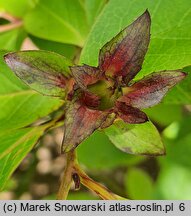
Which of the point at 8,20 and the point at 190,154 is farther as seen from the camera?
the point at 190,154

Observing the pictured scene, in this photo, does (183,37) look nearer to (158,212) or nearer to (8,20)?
(158,212)

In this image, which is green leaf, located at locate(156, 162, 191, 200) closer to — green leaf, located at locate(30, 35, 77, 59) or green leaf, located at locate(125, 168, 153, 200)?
green leaf, located at locate(125, 168, 153, 200)

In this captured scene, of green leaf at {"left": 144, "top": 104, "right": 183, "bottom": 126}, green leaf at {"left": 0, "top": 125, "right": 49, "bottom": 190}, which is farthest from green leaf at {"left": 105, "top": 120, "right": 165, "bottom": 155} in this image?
green leaf at {"left": 144, "top": 104, "right": 183, "bottom": 126}

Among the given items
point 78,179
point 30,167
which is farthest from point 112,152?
point 78,179

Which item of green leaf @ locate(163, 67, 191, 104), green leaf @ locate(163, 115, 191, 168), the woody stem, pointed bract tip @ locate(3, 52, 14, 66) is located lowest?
green leaf @ locate(163, 115, 191, 168)

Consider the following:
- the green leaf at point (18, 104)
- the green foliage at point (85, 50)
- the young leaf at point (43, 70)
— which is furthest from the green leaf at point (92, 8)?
the young leaf at point (43, 70)
